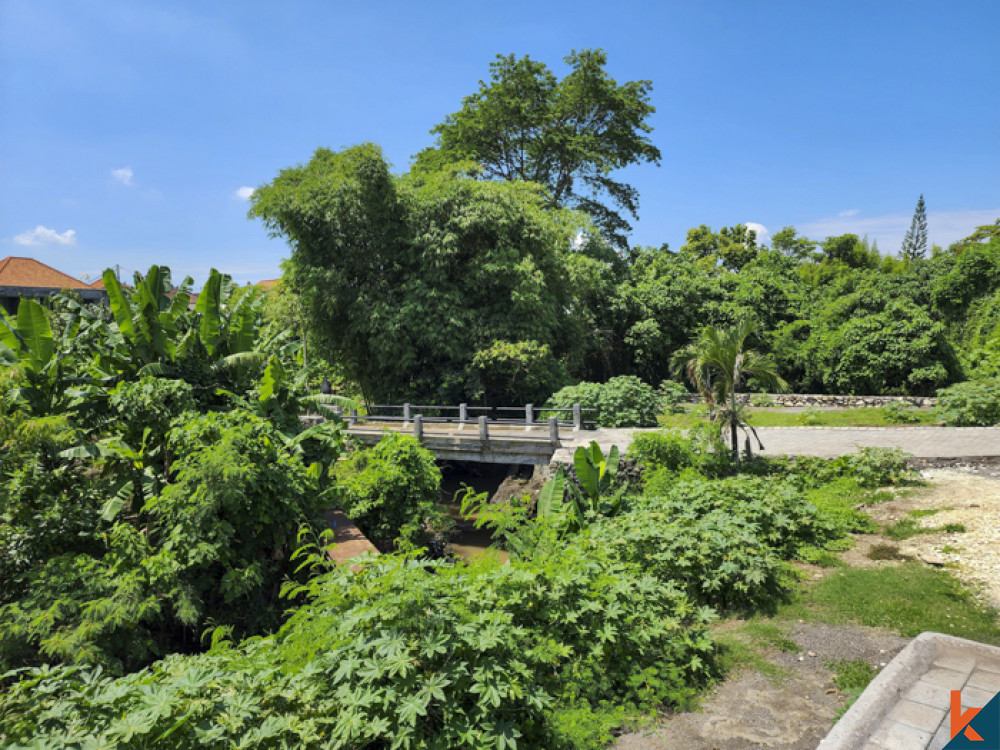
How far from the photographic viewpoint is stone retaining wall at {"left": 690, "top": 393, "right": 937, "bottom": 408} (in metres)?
18.7

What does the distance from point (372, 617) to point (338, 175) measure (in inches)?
746

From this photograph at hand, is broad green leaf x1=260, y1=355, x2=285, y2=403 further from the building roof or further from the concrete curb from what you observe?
the building roof

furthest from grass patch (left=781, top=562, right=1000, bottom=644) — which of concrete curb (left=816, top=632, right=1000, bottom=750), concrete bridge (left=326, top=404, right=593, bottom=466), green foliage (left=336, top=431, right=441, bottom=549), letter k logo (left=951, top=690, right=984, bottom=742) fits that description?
concrete bridge (left=326, top=404, right=593, bottom=466)

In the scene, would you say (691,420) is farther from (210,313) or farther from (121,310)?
(121,310)

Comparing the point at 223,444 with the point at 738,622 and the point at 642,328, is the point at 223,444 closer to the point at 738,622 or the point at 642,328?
the point at 738,622

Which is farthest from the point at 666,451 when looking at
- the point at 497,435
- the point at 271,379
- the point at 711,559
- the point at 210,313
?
the point at 210,313

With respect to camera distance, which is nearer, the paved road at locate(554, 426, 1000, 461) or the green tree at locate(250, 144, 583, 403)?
the paved road at locate(554, 426, 1000, 461)

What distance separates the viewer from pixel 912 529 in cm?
714

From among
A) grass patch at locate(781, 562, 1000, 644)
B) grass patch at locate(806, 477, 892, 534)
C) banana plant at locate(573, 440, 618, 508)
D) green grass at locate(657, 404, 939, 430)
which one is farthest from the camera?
green grass at locate(657, 404, 939, 430)

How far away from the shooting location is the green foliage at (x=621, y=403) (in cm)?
1630

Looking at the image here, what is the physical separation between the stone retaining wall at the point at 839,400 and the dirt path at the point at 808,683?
13.7 meters

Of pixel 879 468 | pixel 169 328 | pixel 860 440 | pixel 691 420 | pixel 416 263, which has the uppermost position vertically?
pixel 416 263

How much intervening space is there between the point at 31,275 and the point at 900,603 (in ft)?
141

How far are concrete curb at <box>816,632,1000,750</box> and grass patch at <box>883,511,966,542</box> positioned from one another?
2901mm
